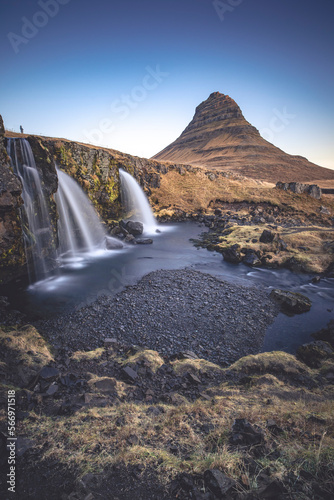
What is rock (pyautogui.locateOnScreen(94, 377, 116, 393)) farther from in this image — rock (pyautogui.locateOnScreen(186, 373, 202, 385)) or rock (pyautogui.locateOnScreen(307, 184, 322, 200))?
rock (pyautogui.locateOnScreen(307, 184, 322, 200))

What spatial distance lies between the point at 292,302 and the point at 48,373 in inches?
490

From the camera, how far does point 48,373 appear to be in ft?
21.4

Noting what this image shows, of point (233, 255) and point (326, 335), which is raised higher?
point (233, 255)

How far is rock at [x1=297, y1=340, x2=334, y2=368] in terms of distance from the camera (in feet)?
27.3

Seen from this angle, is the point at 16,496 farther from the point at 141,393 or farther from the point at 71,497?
the point at 141,393

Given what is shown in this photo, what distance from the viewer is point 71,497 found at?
3.06m

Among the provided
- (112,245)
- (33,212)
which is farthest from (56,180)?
(112,245)

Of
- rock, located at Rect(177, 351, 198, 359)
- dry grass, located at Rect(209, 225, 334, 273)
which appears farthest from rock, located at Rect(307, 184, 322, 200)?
rock, located at Rect(177, 351, 198, 359)

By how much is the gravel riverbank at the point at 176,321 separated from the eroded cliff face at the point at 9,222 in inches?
236

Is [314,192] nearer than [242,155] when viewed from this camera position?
Yes

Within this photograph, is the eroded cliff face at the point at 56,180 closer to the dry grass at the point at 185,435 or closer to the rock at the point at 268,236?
the dry grass at the point at 185,435

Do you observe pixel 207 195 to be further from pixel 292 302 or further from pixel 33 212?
pixel 292 302

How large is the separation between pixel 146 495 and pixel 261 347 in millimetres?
7775

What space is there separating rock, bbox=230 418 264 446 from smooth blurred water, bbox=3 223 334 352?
610 centimetres
